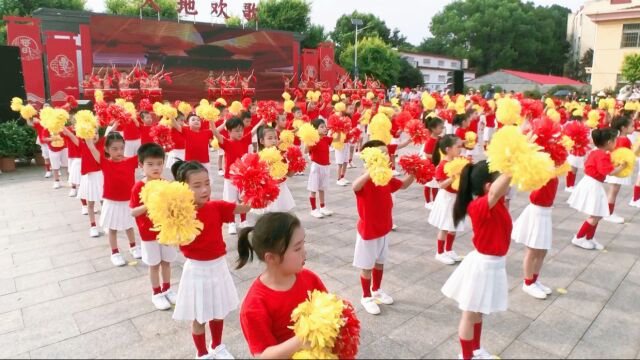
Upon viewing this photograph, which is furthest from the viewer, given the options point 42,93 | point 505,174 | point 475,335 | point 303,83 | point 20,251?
point 303,83

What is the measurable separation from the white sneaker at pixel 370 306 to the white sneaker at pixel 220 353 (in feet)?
5.12

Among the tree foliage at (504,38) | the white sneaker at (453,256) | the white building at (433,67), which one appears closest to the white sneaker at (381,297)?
the white sneaker at (453,256)

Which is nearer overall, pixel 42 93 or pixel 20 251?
pixel 20 251

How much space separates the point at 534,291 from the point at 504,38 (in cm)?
7411

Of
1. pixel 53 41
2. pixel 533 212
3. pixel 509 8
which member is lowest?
pixel 533 212

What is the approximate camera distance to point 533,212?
16.6 ft

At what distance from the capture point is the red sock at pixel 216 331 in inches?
142

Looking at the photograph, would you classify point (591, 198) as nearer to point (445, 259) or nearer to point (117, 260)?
point (445, 259)

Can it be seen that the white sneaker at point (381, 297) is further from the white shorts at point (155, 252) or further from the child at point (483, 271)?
the white shorts at point (155, 252)

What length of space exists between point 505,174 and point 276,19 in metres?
46.2

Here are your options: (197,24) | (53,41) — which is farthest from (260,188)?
(197,24)

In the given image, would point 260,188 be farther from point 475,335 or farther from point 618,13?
point 618,13

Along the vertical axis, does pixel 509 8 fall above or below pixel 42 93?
above

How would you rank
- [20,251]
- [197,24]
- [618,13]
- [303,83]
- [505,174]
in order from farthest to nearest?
[618,13], [303,83], [197,24], [20,251], [505,174]
